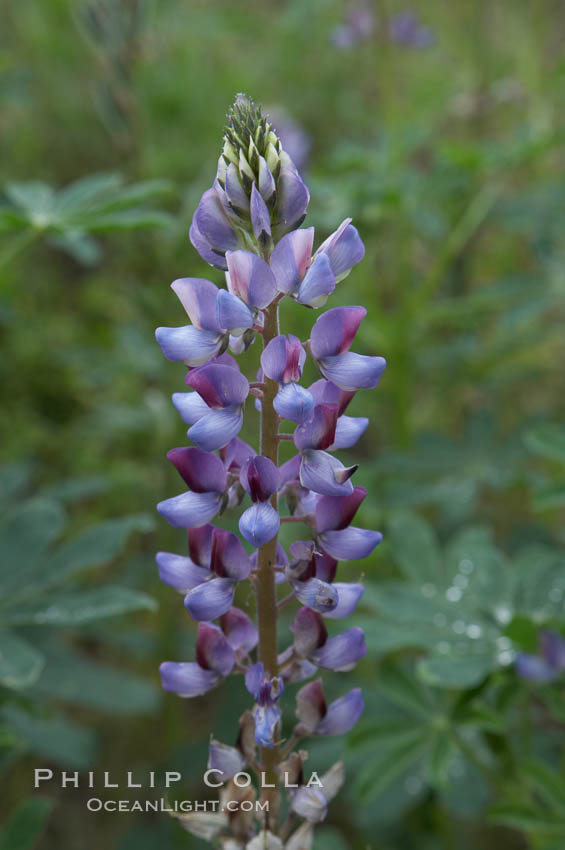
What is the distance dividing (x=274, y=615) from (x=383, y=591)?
0.83 meters

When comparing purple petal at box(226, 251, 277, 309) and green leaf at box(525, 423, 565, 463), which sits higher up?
purple petal at box(226, 251, 277, 309)

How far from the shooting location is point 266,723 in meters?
0.95

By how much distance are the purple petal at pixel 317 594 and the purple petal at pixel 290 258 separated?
0.34 meters

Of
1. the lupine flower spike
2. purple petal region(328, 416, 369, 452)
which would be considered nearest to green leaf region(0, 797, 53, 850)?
the lupine flower spike

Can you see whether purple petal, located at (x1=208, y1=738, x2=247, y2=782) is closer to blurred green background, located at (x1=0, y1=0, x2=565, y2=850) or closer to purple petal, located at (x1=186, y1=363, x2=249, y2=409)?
purple petal, located at (x1=186, y1=363, x2=249, y2=409)

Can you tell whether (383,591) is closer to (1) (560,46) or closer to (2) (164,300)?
(2) (164,300)

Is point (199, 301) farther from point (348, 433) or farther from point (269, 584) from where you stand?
point (269, 584)

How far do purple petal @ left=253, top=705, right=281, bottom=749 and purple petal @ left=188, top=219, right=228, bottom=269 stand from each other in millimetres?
522

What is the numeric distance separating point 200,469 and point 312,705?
330 millimetres

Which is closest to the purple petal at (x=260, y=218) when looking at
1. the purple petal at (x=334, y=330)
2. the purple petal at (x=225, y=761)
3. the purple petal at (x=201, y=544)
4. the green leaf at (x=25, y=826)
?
the purple petal at (x=334, y=330)

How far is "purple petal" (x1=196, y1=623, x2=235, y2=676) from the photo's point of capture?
1.00 meters

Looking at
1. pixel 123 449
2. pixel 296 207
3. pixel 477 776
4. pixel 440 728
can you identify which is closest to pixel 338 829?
pixel 477 776

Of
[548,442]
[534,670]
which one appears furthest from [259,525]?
[548,442]

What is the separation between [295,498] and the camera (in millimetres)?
1058
